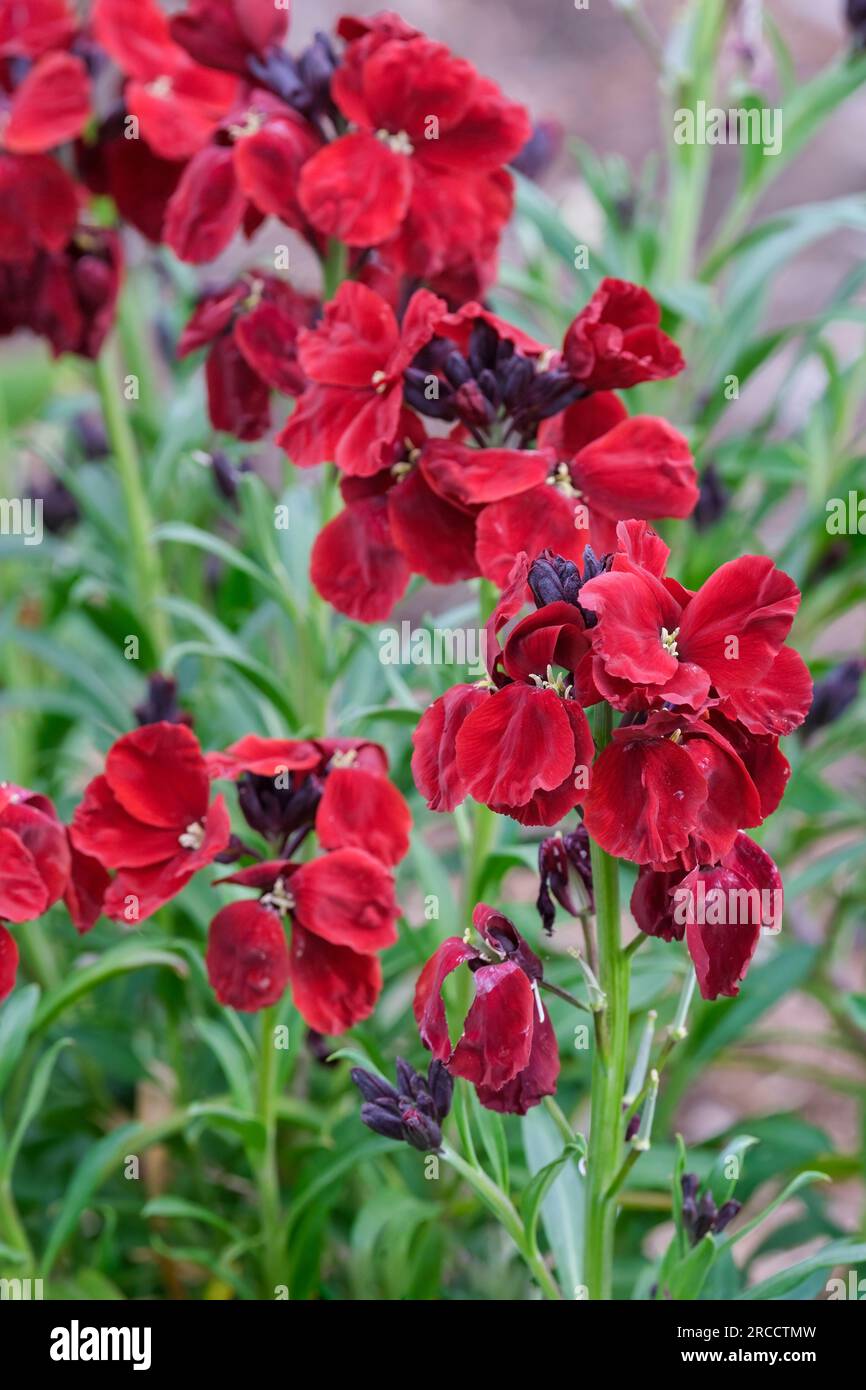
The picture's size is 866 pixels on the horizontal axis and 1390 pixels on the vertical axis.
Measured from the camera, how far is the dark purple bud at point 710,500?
1.39 m

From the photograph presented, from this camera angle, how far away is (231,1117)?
39.6 inches

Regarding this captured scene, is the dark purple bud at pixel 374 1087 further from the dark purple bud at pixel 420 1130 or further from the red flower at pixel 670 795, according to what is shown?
the red flower at pixel 670 795

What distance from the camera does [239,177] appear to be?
3.50ft

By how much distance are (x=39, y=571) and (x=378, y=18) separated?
90 cm

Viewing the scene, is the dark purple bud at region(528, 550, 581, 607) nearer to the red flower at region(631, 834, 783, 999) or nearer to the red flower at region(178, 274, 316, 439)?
the red flower at region(631, 834, 783, 999)

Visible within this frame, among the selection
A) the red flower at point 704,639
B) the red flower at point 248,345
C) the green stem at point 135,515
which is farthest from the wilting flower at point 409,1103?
the green stem at point 135,515

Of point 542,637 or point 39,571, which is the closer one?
point 542,637

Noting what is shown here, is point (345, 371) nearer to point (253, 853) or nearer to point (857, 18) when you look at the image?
point (253, 853)

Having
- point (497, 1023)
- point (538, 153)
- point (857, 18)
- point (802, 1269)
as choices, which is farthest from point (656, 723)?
point (538, 153)

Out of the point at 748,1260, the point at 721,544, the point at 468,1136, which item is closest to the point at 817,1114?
the point at 748,1260

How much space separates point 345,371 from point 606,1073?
1.52 ft

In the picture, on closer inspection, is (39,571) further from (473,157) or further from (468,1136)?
(468,1136)

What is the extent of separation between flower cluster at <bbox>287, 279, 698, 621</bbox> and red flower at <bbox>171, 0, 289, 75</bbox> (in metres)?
0.34

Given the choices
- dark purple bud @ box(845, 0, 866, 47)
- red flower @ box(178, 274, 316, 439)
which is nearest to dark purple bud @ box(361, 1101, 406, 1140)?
red flower @ box(178, 274, 316, 439)
